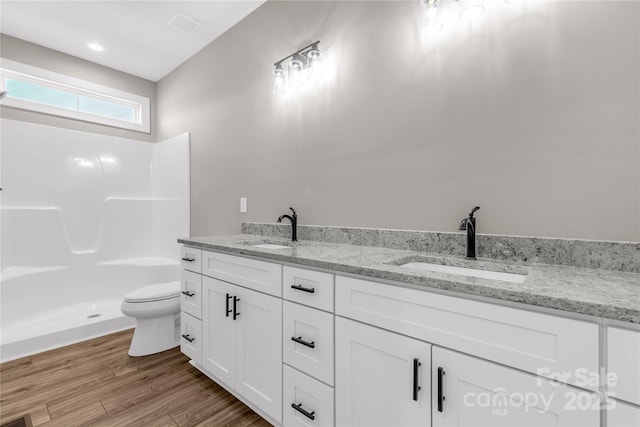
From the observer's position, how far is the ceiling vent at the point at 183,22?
2410 millimetres

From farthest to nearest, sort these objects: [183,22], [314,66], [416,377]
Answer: [183,22] < [314,66] < [416,377]

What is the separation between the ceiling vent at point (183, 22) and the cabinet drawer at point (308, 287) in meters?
2.40

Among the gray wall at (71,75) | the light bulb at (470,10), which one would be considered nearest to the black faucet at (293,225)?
the light bulb at (470,10)

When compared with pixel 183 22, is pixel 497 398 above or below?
below

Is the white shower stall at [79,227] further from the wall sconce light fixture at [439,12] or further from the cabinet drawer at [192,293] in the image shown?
the wall sconce light fixture at [439,12]

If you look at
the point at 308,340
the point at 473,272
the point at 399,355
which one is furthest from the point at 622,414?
the point at 308,340

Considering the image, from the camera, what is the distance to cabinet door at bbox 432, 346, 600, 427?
2.14ft

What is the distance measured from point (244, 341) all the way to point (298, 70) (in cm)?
171

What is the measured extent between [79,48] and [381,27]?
3.06 meters

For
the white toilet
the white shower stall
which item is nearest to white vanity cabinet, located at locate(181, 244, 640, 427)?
the white toilet

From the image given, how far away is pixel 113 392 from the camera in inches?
66.6

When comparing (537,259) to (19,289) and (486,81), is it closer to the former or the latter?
(486,81)

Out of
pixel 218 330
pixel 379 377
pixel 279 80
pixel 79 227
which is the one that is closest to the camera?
pixel 379 377

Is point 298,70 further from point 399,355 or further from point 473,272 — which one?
point 399,355
